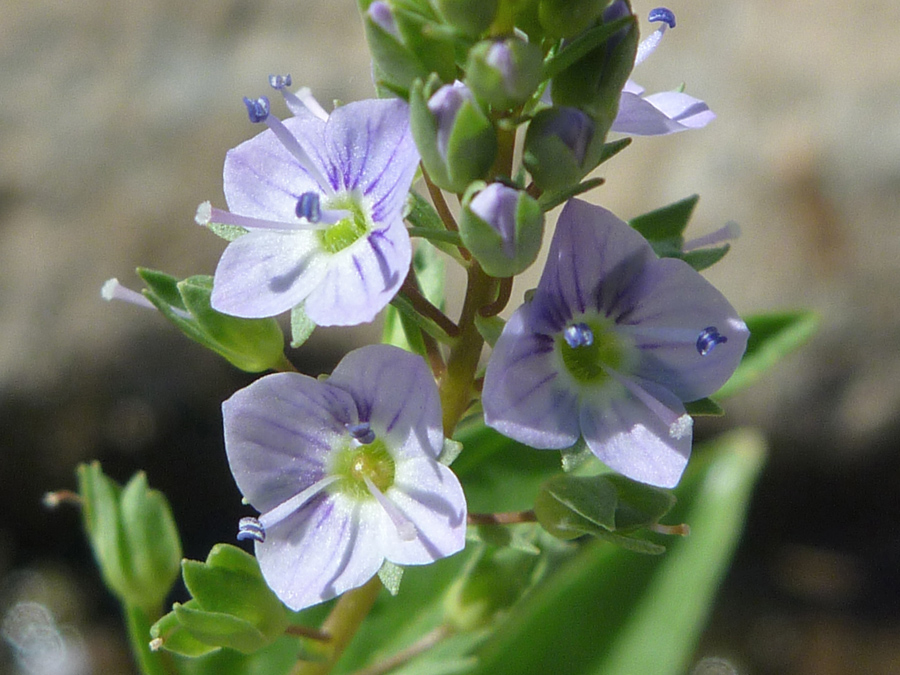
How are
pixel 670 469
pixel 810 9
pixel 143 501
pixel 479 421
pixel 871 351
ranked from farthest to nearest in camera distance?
pixel 810 9, pixel 871 351, pixel 479 421, pixel 143 501, pixel 670 469

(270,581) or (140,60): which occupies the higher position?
(140,60)

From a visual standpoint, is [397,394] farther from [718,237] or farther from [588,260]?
[718,237]

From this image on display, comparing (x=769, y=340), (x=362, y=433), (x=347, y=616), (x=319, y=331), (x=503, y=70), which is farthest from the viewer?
(x=319, y=331)

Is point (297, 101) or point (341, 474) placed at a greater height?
point (297, 101)

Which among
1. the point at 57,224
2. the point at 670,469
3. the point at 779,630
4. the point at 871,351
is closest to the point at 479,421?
the point at 670,469

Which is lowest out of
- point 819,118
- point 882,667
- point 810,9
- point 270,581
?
point 882,667

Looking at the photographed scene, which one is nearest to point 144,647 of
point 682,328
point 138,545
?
point 138,545

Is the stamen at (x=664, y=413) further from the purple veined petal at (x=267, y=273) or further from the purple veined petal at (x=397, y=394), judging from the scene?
the purple veined petal at (x=267, y=273)

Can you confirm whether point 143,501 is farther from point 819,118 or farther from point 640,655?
point 819,118
